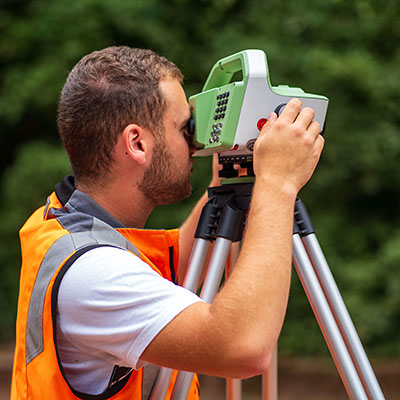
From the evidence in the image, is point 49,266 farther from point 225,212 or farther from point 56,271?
point 225,212

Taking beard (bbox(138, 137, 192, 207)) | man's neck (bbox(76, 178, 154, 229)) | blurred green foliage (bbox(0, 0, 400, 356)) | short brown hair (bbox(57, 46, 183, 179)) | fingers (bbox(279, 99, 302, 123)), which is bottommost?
man's neck (bbox(76, 178, 154, 229))

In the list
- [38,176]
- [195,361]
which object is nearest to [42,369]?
[195,361]

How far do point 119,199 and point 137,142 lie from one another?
0.51 ft


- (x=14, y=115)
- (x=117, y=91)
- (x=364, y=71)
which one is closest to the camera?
(x=117, y=91)

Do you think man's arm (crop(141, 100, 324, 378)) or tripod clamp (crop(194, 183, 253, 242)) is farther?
tripod clamp (crop(194, 183, 253, 242))

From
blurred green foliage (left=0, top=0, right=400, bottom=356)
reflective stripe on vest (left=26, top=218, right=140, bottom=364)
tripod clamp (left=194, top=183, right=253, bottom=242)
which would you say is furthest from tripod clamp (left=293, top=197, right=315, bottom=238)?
blurred green foliage (left=0, top=0, right=400, bottom=356)

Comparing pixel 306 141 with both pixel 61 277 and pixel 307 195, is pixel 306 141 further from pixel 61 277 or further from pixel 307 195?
pixel 307 195

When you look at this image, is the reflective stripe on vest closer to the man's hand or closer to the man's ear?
the man's ear

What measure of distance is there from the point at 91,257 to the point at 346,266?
12.5 feet

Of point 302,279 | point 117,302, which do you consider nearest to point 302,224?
point 302,279

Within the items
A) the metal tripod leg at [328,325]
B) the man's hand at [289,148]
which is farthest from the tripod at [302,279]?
the man's hand at [289,148]

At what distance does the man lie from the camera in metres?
1.12

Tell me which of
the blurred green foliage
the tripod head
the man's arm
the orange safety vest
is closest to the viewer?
the man's arm

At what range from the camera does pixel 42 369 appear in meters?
1.22
